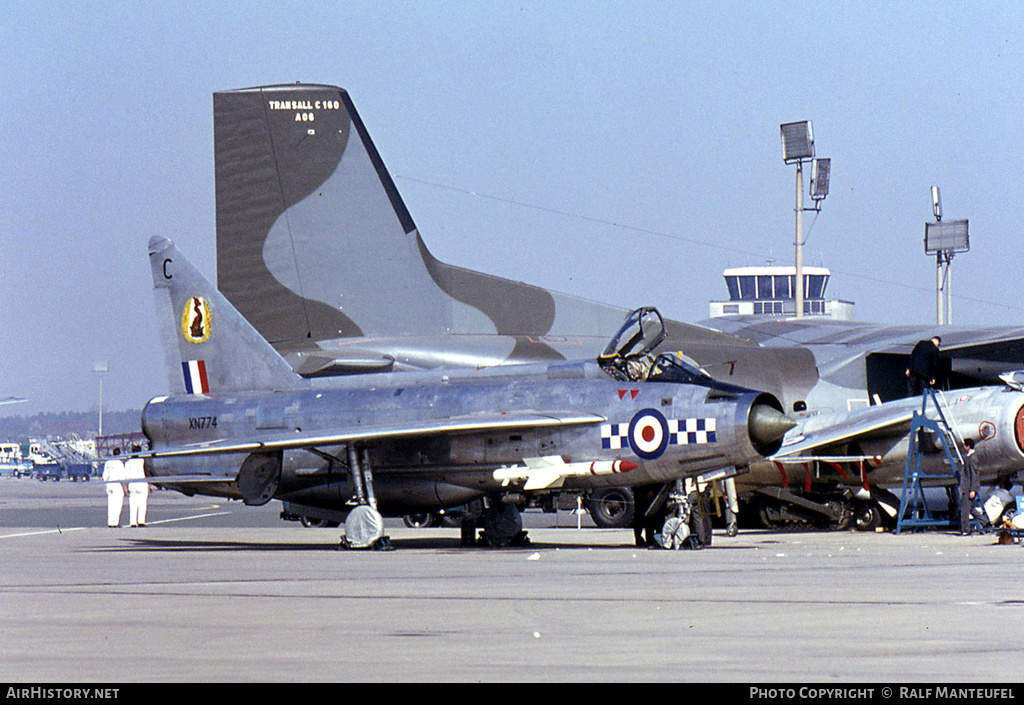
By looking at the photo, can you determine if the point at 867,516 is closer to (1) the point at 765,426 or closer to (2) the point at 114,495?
(1) the point at 765,426

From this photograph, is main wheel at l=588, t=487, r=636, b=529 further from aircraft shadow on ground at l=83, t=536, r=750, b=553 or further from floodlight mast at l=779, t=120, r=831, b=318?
floodlight mast at l=779, t=120, r=831, b=318

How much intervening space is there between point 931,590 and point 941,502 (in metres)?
13.3

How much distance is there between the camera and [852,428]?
18500 millimetres

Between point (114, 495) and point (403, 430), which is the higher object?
point (403, 430)

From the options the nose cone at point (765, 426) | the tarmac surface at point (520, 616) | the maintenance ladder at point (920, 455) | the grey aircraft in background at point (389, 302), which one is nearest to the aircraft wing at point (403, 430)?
the tarmac surface at point (520, 616)

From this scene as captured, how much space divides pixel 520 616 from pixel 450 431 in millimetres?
7039

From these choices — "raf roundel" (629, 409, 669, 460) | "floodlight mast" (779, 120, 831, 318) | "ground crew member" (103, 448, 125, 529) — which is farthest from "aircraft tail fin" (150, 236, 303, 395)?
"floodlight mast" (779, 120, 831, 318)

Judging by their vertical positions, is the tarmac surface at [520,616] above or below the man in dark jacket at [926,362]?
below

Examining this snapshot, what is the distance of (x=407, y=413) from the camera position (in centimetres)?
1512

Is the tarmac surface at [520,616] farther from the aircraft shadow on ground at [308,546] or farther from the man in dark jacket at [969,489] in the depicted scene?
the man in dark jacket at [969,489]

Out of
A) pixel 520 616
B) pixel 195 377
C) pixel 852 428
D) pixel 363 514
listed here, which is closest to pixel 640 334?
pixel 363 514

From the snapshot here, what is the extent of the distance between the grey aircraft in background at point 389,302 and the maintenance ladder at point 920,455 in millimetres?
298

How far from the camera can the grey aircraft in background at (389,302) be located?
1836 cm
